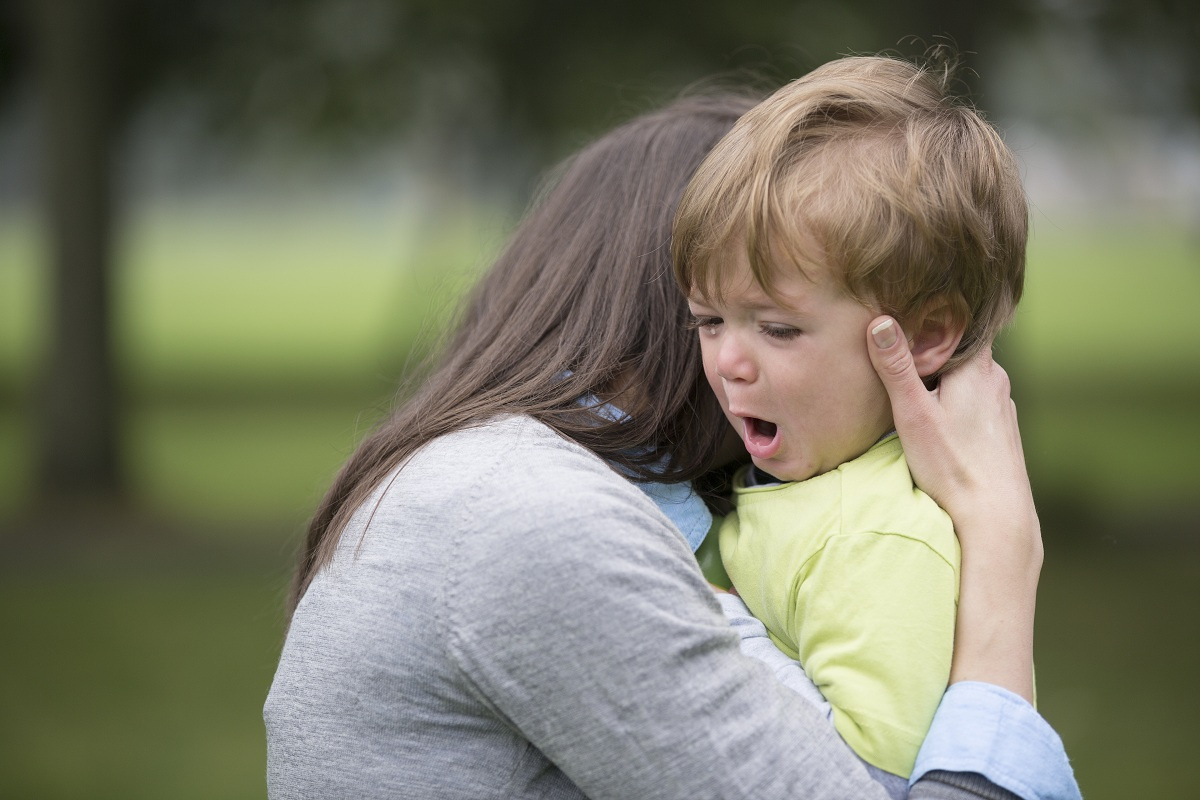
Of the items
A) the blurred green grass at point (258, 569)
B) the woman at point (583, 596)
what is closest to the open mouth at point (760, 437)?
the woman at point (583, 596)

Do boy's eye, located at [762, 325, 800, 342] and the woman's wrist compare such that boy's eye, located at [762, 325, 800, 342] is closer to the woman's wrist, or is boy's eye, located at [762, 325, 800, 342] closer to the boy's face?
the boy's face

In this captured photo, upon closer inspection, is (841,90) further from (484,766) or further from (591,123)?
(591,123)

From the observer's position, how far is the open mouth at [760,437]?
6.07 ft

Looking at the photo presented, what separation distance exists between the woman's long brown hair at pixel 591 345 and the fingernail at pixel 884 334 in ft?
1.13

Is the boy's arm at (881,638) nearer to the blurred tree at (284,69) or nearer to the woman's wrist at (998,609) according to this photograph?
the woman's wrist at (998,609)

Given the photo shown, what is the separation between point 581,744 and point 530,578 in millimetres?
207

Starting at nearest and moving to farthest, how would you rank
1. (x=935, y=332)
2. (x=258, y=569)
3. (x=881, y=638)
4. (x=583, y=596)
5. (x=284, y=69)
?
(x=583, y=596)
(x=881, y=638)
(x=935, y=332)
(x=258, y=569)
(x=284, y=69)

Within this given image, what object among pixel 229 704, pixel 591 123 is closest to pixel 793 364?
pixel 229 704

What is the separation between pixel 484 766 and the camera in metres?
1.57

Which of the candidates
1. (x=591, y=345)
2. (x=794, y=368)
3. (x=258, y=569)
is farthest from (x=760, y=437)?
(x=258, y=569)

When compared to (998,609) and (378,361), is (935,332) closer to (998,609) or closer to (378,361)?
(998,609)

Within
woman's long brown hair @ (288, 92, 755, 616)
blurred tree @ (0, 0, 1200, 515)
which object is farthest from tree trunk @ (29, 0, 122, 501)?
woman's long brown hair @ (288, 92, 755, 616)

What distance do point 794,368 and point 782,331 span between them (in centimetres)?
6

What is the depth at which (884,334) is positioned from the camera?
5.71 ft
